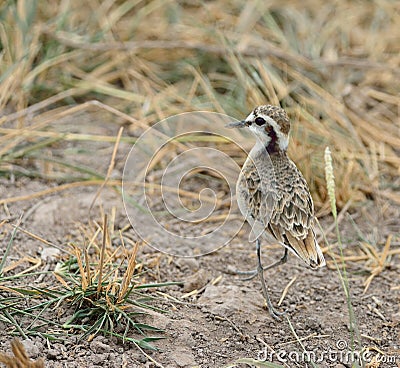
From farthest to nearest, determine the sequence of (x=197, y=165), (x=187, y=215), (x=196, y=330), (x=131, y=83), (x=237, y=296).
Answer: (x=131, y=83) → (x=197, y=165) → (x=187, y=215) → (x=237, y=296) → (x=196, y=330)

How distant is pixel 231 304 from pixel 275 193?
1.63 feet

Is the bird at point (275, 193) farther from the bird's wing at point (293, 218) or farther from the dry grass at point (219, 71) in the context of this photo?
the dry grass at point (219, 71)

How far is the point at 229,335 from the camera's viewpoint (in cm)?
271

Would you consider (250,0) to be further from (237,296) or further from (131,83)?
(237,296)

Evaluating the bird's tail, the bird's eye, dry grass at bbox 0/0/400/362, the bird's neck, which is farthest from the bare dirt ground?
the bird's eye

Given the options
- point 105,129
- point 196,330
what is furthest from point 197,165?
point 196,330

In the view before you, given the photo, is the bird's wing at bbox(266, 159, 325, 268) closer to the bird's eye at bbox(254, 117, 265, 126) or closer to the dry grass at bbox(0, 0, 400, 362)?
the bird's eye at bbox(254, 117, 265, 126)

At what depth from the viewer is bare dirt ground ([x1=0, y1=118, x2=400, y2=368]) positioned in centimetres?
253

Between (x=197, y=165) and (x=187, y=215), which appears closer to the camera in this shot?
(x=187, y=215)

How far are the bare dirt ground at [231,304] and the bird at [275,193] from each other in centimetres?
17

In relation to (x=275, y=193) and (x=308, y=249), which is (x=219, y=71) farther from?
(x=308, y=249)

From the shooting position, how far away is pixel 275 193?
9.12ft

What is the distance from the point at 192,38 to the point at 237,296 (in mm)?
2618

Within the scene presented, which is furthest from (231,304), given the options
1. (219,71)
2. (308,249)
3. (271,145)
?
(219,71)
